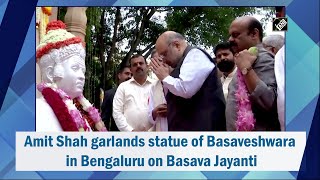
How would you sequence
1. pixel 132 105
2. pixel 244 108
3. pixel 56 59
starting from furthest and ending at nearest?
pixel 132 105 < pixel 244 108 < pixel 56 59

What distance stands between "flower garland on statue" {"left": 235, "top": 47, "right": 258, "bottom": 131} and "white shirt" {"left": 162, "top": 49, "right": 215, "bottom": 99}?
0.67 feet

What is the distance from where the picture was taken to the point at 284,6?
12.9ft

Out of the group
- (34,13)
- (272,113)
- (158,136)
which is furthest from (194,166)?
(34,13)

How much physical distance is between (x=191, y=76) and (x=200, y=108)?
7.8 inches

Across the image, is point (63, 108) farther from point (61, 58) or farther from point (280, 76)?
point (280, 76)

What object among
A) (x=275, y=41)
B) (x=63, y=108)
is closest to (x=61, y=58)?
(x=63, y=108)

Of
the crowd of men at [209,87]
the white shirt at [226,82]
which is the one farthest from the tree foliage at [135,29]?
the white shirt at [226,82]

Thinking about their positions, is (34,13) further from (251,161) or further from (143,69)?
(251,161)

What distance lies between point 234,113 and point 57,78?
1027mm

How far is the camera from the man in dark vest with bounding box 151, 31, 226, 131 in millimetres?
4004

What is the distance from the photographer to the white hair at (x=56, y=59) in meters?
3.88

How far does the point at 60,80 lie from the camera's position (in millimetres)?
3898

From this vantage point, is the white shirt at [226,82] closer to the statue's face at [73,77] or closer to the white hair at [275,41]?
the white hair at [275,41]

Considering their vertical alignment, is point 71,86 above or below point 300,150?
above
